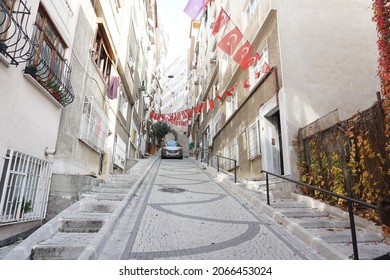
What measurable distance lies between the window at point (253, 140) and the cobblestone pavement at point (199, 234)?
343 cm

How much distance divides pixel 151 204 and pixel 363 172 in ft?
15.7

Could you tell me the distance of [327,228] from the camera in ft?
15.3

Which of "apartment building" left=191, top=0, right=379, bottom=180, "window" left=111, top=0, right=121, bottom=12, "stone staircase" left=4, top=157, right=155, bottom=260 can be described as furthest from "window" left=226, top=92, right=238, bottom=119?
"stone staircase" left=4, top=157, right=155, bottom=260

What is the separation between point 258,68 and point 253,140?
3.06m

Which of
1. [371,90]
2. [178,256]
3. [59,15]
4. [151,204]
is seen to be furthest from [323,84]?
[59,15]

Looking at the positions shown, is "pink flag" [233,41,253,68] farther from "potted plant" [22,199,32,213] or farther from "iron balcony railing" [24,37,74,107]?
"potted plant" [22,199,32,213]

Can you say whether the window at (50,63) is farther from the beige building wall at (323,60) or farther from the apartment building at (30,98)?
the beige building wall at (323,60)

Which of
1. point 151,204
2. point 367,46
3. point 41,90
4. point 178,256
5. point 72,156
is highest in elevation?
point 367,46

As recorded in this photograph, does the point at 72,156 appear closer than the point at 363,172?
No

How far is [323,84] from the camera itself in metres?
7.81

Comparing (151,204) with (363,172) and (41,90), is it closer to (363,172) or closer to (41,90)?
(41,90)

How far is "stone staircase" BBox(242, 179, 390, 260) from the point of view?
3.64 m

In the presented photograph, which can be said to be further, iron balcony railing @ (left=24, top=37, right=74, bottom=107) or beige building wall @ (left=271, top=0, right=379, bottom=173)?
beige building wall @ (left=271, top=0, right=379, bottom=173)

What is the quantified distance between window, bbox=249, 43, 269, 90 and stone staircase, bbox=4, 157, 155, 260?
6.80m
